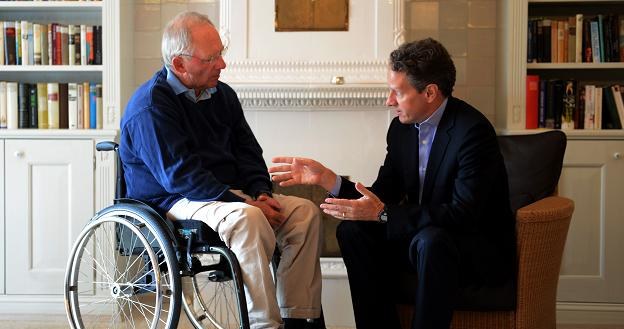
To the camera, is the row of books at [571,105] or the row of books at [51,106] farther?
the row of books at [51,106]

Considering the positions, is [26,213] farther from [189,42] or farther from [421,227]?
[421,227]

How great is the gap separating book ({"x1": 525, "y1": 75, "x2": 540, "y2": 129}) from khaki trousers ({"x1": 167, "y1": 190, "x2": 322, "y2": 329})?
147 centimetres

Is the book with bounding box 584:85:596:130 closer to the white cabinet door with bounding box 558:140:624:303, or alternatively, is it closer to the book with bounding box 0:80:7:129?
the white cabinet door with bounding box 558:140:624:303

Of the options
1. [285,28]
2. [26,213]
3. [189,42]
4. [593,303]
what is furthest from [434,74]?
[26,213]

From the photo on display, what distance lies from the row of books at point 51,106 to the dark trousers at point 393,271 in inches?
67.0

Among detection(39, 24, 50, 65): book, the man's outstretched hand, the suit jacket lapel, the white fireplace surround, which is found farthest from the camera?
detection(39, 24, 50, 65): book

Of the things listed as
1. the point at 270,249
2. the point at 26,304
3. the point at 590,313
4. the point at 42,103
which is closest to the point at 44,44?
the point at 42,103

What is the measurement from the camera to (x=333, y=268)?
130 inches

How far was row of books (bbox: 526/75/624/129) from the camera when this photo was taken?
345cm

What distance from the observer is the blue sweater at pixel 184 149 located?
221 centimetres

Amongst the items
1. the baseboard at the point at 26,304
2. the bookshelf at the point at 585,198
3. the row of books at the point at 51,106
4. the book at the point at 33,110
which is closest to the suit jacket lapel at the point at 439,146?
the bookshelf at the point at 585,198

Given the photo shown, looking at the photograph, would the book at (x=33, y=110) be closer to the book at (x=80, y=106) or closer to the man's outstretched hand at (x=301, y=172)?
the book at (x=80, y=106)

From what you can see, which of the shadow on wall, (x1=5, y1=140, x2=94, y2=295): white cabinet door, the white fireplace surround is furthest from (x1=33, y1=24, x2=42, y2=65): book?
the shadow on wall

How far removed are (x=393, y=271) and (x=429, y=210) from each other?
0.78 feet
